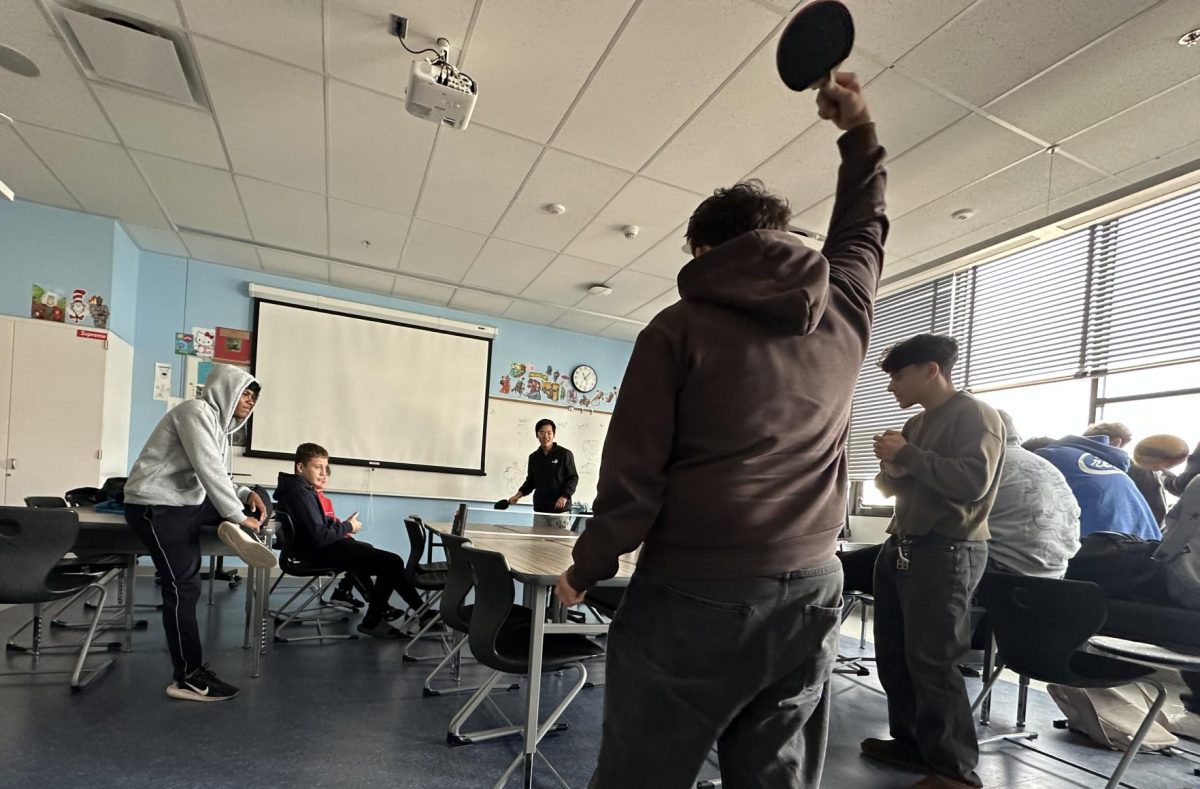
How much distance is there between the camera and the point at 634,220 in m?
4.25

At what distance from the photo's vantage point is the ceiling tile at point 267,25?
2477 millimetres

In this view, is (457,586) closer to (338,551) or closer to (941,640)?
(338,551)

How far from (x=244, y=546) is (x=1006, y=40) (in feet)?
12.5

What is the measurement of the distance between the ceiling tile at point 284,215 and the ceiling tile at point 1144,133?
183 inches

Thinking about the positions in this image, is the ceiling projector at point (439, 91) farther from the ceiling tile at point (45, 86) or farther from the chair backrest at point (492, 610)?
the chair backrest at point (492, 610)

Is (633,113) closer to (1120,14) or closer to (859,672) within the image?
(1120,14)

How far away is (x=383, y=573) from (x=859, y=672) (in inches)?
118

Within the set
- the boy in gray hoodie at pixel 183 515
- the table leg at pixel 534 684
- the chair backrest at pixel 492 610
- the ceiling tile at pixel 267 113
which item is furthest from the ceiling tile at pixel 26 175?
the table leg at pixel 534 684

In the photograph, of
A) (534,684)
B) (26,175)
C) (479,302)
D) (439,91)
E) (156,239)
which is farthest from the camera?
(479,302)

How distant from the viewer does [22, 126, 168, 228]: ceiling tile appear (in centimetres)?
367

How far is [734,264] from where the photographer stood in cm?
89

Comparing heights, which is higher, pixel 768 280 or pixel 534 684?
pixel 768 280

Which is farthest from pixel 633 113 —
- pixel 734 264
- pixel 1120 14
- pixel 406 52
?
pixel 734 264

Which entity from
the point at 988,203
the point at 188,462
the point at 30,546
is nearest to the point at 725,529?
the point at 188,462
